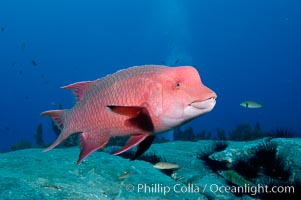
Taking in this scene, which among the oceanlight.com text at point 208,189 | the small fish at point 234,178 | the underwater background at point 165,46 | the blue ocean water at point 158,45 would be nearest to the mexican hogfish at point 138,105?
the oceanlight.com text at point 208,189

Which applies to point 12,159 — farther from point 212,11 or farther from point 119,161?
point 212,11

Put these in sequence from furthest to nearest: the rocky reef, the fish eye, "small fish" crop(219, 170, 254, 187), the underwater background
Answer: the underwater background
"small fish" crop(219, 170, 254, 187)
the rocky reef
the fish eye

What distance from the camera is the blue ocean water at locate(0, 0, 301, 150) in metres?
123

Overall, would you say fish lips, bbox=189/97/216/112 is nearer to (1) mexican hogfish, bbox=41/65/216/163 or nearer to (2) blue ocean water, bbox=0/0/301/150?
(1) mexican hogfish, bbox=41/65/216/163

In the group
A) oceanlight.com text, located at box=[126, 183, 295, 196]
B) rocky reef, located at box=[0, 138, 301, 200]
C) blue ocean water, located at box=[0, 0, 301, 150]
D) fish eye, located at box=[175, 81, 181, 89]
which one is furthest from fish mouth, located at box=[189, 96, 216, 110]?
blue ocean water, located at box=[0, 0, 301, 150]

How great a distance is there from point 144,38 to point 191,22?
23354 mm

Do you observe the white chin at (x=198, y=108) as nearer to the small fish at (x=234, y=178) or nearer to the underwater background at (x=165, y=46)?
the small fish at (x=234, y=178)

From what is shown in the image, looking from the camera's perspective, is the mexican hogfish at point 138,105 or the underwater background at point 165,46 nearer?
the mexican hogfish at point 138,105

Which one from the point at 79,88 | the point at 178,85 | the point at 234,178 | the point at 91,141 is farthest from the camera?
the point at 234,178

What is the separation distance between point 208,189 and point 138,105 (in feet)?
13.4

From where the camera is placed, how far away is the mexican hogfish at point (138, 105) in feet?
7.95

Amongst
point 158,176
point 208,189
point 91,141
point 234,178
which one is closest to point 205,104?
point 91,141

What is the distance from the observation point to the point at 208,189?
600cm

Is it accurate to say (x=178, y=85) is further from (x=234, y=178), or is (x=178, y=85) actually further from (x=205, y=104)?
(x=234, y=178)
